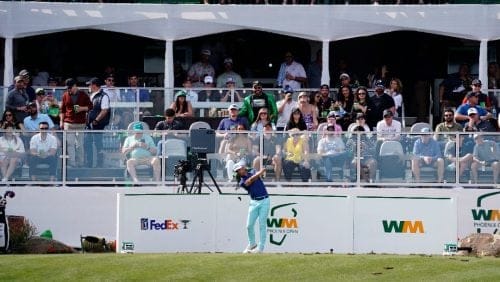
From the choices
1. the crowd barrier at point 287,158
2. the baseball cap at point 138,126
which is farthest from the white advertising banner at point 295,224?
the baseball cap at point 138,126

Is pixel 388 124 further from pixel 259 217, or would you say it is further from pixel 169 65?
pixel 169 65

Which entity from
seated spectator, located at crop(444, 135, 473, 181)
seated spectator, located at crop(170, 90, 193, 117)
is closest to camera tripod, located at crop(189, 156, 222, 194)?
seated spectator, located at crop(170, 90, 193, 117)

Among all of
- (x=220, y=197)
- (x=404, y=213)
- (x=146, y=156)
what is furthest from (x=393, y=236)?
(x=146, y=156)

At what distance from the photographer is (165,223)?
31.4m

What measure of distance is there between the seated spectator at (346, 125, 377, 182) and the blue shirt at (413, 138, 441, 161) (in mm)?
785

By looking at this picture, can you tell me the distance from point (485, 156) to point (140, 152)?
634 centimetres

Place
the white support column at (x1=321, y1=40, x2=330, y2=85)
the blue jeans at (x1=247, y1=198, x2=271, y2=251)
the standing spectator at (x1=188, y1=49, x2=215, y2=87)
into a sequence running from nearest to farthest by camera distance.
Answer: the blue jeans at (x1=247, y1=198, x2=271, y2=251) < the white support column at (x1=321, y1=40, x2=330, y2=85) < the standing spectator at (x1=188, y1=49, x2=215, y2=87)

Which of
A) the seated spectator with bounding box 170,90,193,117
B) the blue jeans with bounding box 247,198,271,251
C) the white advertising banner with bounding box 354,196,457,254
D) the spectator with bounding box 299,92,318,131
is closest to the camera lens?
the blue jeans with bounding box 247,198,271,251

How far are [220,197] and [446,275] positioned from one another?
5116 millimetres

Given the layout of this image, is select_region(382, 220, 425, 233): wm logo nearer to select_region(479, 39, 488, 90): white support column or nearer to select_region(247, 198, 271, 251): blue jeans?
select_region(247, 198, 271, 251): blue jeans

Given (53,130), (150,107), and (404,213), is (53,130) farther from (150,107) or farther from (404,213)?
(404,213)

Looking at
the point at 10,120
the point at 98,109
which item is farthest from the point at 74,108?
the point at 10,120

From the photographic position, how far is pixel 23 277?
28094 mm

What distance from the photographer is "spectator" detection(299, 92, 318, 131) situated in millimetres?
35062
